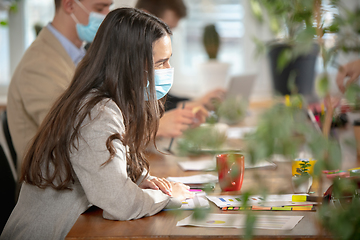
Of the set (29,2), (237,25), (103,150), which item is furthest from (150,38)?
(29,2)

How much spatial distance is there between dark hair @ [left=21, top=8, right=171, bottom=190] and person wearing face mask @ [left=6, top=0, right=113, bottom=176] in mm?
532

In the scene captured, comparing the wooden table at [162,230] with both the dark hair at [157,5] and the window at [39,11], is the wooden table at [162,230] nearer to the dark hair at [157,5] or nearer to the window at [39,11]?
the dark hair at [157,5]

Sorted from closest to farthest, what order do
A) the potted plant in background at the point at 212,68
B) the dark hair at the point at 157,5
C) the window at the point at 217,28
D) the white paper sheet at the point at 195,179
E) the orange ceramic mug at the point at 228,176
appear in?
the orange ceramic mug at the point at 228,176 < the white paper sheet at the point at 195,179 < the dark hair at the point at 157,5 < the potted plant in background at the point at 212,68 < the window at the point at 217,28

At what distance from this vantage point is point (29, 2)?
3939 mm

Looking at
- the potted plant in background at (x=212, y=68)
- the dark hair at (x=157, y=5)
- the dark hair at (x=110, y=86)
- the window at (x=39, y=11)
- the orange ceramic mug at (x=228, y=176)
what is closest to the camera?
the dark hair at (x=110, y=86)

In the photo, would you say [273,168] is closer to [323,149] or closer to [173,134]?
[173,134]

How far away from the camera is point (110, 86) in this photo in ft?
3.51

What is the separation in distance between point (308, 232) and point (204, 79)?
9.62 feet

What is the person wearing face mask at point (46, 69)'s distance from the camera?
1.66m

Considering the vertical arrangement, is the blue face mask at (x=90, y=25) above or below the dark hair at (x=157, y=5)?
below

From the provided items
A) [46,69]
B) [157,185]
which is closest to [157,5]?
[46,69]

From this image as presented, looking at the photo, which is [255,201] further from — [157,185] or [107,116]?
[107,116]

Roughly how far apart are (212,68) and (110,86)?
8.60 ft

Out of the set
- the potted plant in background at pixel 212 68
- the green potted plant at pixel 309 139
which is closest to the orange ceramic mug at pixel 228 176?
the green potted plant at pixel 309 139
